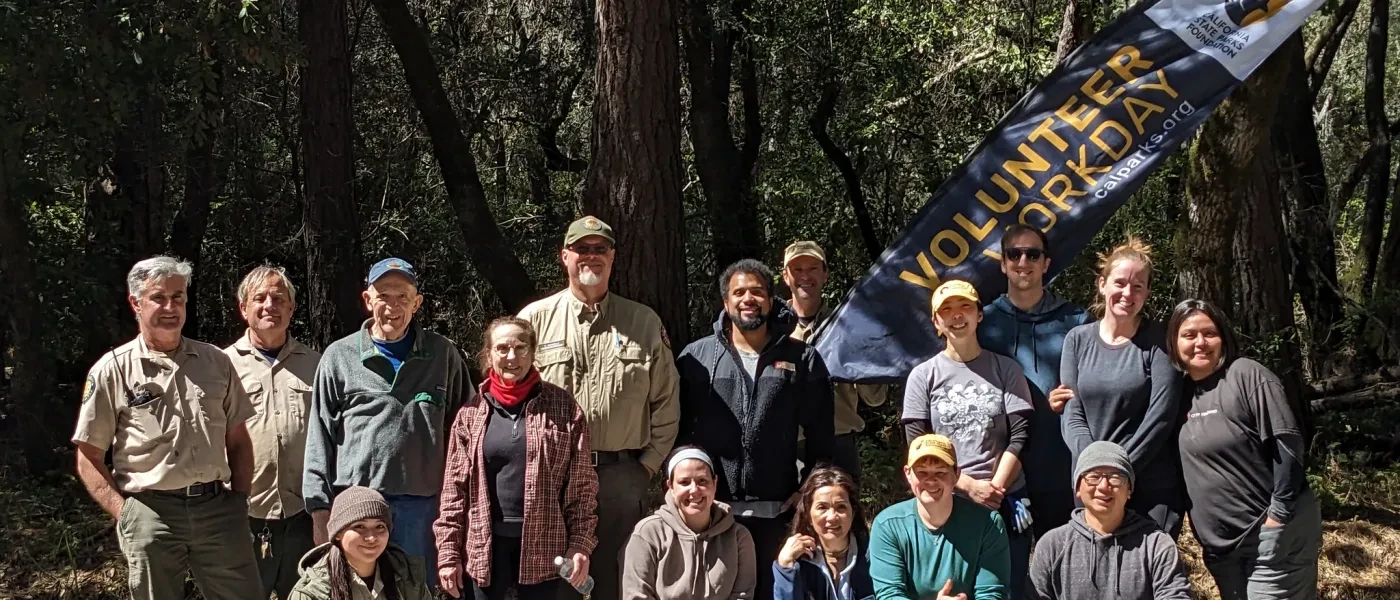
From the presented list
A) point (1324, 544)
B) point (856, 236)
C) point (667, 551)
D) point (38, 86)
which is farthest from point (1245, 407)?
point (856, 236)

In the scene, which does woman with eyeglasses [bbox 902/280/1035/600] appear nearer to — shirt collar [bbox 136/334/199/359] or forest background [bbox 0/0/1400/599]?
forest background [bbox 0/0/1400/599]

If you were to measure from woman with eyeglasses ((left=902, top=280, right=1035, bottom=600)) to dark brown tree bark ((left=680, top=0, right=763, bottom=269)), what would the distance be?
21.4 ft

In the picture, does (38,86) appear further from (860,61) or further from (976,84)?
(976,84)

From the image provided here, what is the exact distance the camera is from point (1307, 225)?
10.6 meters

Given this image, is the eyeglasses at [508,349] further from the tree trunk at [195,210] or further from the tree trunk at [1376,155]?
the tree trunk at [1376,155]

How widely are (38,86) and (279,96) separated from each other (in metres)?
5.12

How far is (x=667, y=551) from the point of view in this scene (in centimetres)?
425

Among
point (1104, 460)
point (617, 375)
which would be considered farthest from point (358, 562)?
point (1104, 460)

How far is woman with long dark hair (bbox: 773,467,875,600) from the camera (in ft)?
13.8

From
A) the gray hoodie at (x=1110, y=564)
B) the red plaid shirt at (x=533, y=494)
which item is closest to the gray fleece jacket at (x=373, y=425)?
the red plaid shirt at (x=533, y=494)

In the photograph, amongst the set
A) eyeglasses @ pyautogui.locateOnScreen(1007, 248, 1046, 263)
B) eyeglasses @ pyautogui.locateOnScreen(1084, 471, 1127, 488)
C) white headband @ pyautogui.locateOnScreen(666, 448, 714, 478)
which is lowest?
eyeglasses @ pyautogui.locateOnScreen(1084, 471, 1127, 488)

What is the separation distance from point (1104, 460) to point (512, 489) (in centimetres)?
208

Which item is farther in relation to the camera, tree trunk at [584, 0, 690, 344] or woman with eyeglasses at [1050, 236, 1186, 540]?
tree trunk at [584, 0, 690, 344]

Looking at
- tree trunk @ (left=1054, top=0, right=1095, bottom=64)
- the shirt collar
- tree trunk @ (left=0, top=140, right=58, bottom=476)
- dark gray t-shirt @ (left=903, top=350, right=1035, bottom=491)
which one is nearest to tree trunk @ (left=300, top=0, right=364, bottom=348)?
tree trunk @ (left=0, top=140, right=58, bottom=476)
